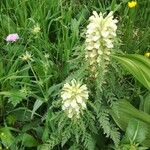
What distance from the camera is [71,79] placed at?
2145 mm

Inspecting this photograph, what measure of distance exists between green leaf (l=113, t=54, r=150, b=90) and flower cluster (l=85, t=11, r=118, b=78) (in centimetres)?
8

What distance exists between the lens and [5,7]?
9.72 ft

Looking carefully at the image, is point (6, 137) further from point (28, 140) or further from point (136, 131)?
point (136, 131)

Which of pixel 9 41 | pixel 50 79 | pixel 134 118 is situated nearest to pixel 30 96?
pixel 50 79

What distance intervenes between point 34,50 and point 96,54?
667mm

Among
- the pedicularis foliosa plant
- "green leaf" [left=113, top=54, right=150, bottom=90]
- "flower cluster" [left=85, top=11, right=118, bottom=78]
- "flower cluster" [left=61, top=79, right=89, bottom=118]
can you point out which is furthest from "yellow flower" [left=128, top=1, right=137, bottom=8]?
"flower cluster" [left=61, top=79, right=89, bottom=118]

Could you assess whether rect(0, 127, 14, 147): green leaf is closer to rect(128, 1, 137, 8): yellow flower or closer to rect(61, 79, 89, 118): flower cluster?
rect(61, 79, 89, 118): flower cluster

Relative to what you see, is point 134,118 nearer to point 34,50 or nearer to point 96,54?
point 96,54

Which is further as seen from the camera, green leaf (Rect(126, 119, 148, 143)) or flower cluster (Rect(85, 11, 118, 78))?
green leaf (Rect(126, 119, 148, 143))

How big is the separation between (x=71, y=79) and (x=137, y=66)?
0.29 metres

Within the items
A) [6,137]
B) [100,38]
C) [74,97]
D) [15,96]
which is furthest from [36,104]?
[100,38]

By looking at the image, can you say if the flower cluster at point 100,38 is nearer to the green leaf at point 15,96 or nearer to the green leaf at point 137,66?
the green leaf at point 137,66

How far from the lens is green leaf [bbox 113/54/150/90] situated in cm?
205

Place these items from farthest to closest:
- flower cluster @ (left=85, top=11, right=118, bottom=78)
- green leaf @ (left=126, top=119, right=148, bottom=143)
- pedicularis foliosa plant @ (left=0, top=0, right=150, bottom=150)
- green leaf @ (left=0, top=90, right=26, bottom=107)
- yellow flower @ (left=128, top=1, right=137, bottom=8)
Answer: yellow flower @ (left=128, top=1, right=137, bottom=8), green leaf @ (left=0, top=90, right=26, bottom=107), green leaf @ (left=126, top=119, right=148, bottom=143), pedicularis foliosa plant @ (left=0, top=0, right=150, bottom=150), flower cluster @ (left=85, top=11, right=118, bottom=78)
